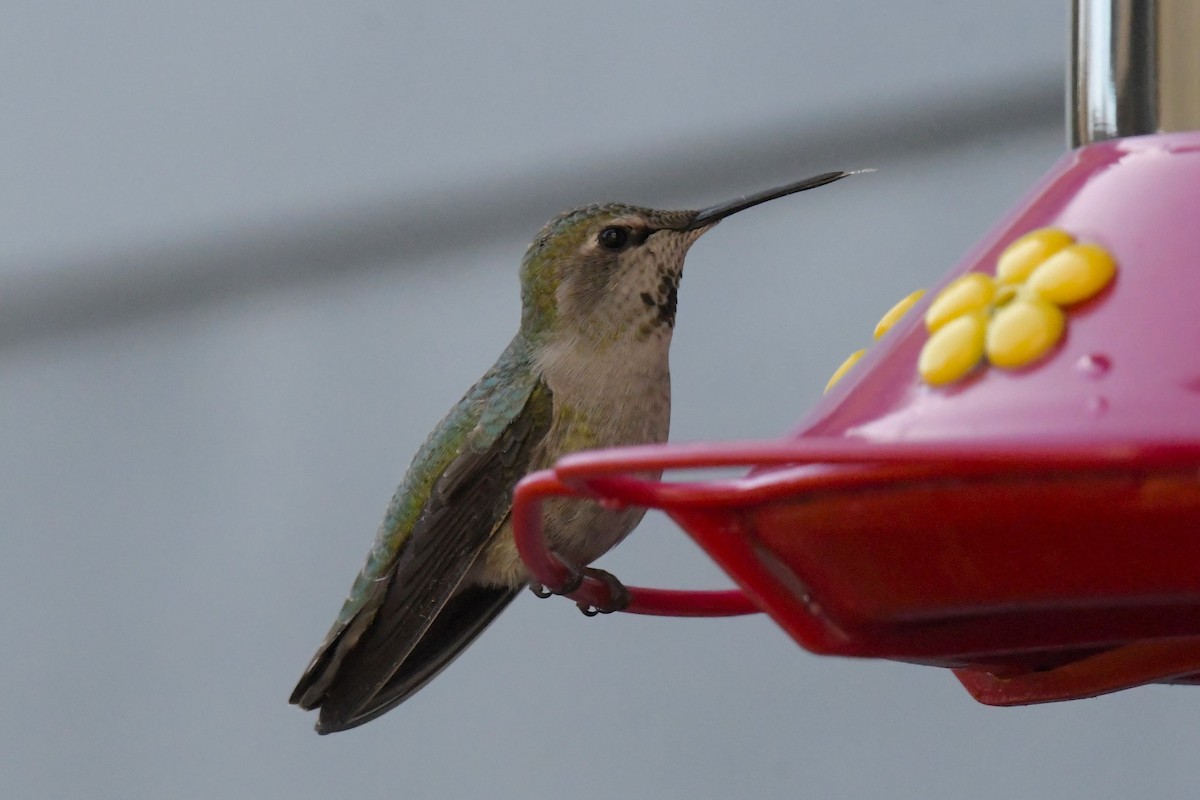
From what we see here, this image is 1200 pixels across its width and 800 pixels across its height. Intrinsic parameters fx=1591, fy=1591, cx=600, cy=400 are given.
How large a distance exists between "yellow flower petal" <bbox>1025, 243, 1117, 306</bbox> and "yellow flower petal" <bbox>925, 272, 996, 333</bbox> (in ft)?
0.11

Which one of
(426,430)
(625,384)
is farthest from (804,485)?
(426,430)

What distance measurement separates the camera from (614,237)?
238 centimetres

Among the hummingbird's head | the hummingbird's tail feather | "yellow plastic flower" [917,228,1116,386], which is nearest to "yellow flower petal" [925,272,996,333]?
"yellow plastic flower" [917,228,1116,386]

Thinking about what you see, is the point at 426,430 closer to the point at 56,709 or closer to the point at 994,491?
the point at 56,709

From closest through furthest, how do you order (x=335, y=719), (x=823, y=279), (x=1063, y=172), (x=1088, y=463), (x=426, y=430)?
(x=1088, y=463) → (x=1063, y=172) → (x=335, y=719) → (x=823, y=279) → (x=426, y=430)

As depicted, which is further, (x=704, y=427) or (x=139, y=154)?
(x=139, y=154)

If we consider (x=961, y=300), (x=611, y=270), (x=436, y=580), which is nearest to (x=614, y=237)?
(x=611, y=270)

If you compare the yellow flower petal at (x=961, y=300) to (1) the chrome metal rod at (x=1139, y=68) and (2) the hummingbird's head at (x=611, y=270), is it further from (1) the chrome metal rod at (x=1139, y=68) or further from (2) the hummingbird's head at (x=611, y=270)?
(2) the hummingbird's head at (x=611, y=270)

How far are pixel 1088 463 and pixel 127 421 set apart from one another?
3815mm

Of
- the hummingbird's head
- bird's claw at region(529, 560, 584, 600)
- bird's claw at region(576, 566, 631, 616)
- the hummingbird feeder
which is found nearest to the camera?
the hummingbird feeder

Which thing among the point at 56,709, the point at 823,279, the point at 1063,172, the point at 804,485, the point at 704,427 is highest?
the point at 1063,172

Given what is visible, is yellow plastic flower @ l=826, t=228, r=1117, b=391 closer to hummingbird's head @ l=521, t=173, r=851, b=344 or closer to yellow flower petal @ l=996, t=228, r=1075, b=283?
yellow flower petal @ l=996, t=228, r=1075, b=283

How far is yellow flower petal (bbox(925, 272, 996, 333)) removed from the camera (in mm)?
1088

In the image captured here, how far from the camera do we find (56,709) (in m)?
4.29
